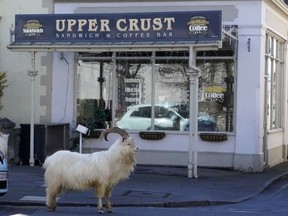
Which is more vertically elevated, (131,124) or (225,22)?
(225,22)

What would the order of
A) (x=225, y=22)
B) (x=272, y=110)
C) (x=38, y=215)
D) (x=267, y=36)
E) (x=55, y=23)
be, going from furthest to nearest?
(x=272, y=110), (x=267, y=36), (x=225, y=22), (x=55, y=23), (x=38, y=215)

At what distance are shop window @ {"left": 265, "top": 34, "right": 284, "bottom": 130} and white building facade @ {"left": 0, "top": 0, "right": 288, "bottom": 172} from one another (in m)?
0.19

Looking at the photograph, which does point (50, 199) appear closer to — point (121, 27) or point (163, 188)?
point (163, 188)

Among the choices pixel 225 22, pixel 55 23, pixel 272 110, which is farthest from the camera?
pixel 272 110

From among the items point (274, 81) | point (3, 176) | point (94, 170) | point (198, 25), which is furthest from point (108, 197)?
point (274, 81)

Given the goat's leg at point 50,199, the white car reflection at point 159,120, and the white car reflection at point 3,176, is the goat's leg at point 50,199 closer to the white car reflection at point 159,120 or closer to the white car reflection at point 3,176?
the white car reflection at point 3,176

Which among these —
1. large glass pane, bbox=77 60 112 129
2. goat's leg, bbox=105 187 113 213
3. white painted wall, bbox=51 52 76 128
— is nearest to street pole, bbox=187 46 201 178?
large glass pane, bbox=77 60 112 129

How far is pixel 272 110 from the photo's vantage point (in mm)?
19875

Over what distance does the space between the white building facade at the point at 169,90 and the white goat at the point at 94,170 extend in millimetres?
6479

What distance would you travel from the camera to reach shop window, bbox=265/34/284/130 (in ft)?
62.2

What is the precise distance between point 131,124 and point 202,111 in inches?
83.5

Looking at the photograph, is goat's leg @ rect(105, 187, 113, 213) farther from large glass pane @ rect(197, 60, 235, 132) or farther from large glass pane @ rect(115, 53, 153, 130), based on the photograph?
large glass pane @ rect(197, 60, 235, 132)

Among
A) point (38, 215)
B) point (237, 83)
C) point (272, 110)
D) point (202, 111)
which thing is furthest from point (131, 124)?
point (38, 215)

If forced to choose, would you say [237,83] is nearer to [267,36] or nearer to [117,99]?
[267,36]
